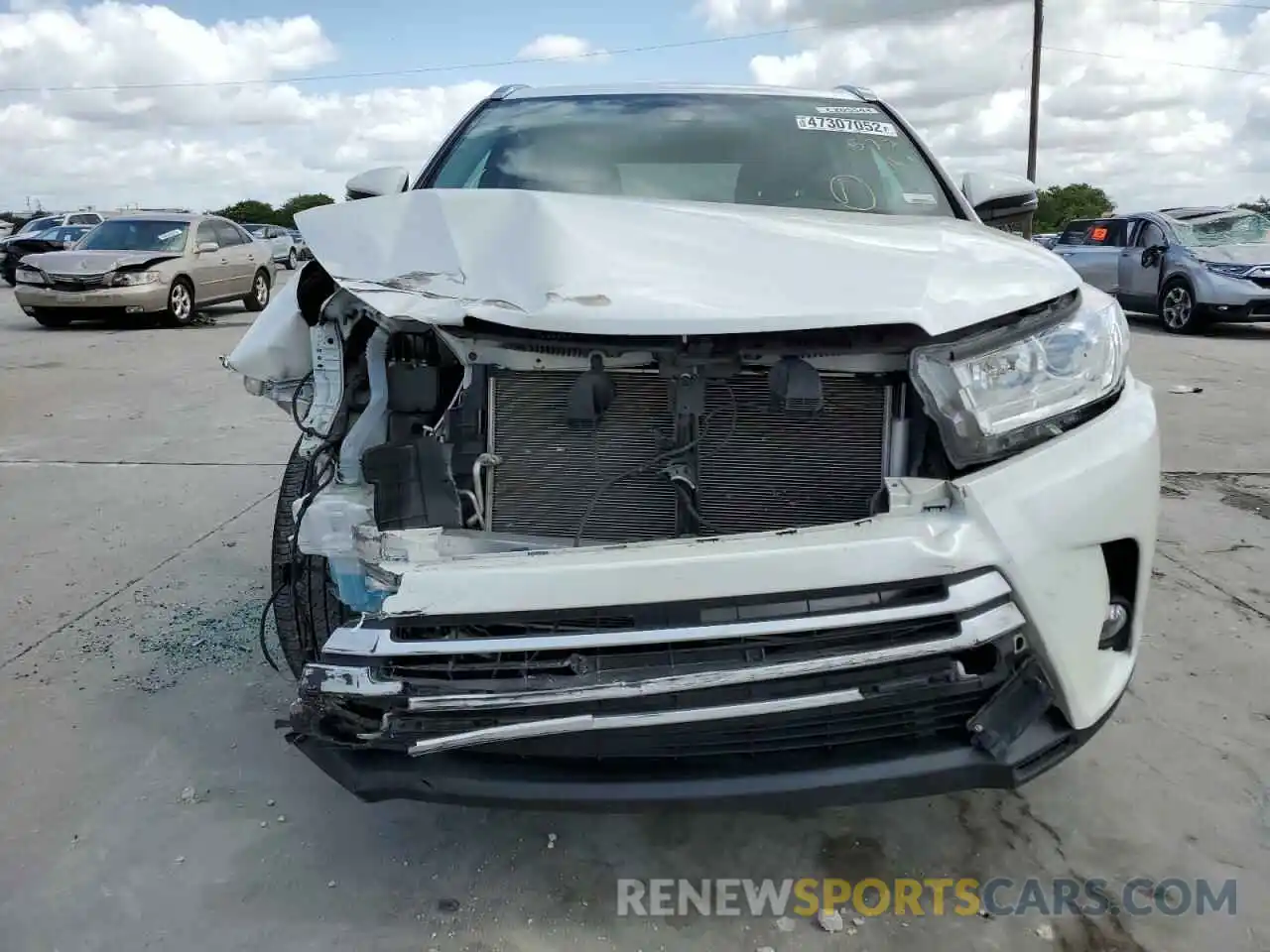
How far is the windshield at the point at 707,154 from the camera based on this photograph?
3.10 meters

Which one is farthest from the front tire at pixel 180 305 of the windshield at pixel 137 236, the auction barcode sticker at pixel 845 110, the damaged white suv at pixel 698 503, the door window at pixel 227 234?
the damaged white suv at pixel 698 503

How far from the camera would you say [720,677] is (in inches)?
64.2

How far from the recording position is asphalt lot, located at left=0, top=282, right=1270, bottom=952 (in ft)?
6.56

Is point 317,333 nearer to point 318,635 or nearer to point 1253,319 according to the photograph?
point 318,635

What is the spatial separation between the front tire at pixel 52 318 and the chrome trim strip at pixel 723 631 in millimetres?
12983

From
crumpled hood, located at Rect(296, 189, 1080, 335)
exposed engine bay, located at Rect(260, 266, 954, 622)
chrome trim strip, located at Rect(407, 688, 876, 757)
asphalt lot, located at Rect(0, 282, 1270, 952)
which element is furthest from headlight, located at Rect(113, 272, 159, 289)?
chrome trim strip, located at Rect(407, 688, 876, 757)

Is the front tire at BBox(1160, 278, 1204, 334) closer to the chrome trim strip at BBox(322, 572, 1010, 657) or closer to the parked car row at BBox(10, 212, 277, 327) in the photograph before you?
the chrome trim strip at BBox(322, 572, 1010, 657)

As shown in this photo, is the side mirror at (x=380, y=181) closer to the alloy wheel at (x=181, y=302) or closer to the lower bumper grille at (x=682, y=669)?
the lower bumper grille at (x=682, y=669)

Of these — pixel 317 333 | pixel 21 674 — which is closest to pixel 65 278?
pixel 21 674

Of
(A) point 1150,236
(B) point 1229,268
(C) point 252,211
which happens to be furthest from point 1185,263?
(C) point 252,211

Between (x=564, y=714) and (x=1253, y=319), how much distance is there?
12.0 metres

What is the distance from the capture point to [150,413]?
7.14 metres

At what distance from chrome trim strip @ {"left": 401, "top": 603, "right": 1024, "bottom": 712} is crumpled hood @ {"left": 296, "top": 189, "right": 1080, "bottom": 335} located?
56 cm

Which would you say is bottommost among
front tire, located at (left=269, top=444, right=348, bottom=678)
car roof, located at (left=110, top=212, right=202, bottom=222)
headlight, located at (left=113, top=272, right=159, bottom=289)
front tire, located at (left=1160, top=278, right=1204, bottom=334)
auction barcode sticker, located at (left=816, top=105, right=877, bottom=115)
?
front tire, located at (left=1160, top=278, right=1204, bottom=334)
